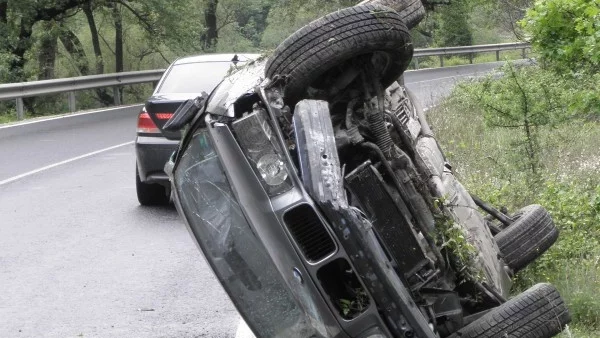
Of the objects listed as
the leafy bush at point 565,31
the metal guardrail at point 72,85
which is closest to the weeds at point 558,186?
the leafy bush at point 565,31

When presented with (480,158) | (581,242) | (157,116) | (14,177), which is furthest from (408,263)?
(14,177)

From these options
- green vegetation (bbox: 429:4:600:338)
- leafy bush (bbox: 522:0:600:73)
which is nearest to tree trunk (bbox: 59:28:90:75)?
green vegetation (bbox: 429:4:600:338)

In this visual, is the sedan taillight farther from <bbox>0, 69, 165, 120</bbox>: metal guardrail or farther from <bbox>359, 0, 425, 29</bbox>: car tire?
<bbox>0, 69, 165, 120</bbox>: metal guardrail

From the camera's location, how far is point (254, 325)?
16.8 ft

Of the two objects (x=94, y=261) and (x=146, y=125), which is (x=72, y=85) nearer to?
(x=146, y=125)

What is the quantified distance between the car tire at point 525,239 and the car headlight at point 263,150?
268 cm

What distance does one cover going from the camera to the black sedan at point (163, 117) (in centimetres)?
1111

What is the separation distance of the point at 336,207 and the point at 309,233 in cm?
21

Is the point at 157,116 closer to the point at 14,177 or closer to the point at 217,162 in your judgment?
the point at 14,177

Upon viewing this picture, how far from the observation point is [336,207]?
4648 millimetres

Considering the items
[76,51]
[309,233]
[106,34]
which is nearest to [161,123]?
[309,233]

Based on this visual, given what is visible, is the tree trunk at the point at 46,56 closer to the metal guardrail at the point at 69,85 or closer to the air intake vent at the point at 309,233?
the metal guardrail at the point at 69,85

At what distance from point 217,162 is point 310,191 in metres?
0.62

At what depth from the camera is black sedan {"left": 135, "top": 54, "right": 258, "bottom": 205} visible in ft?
36.4
